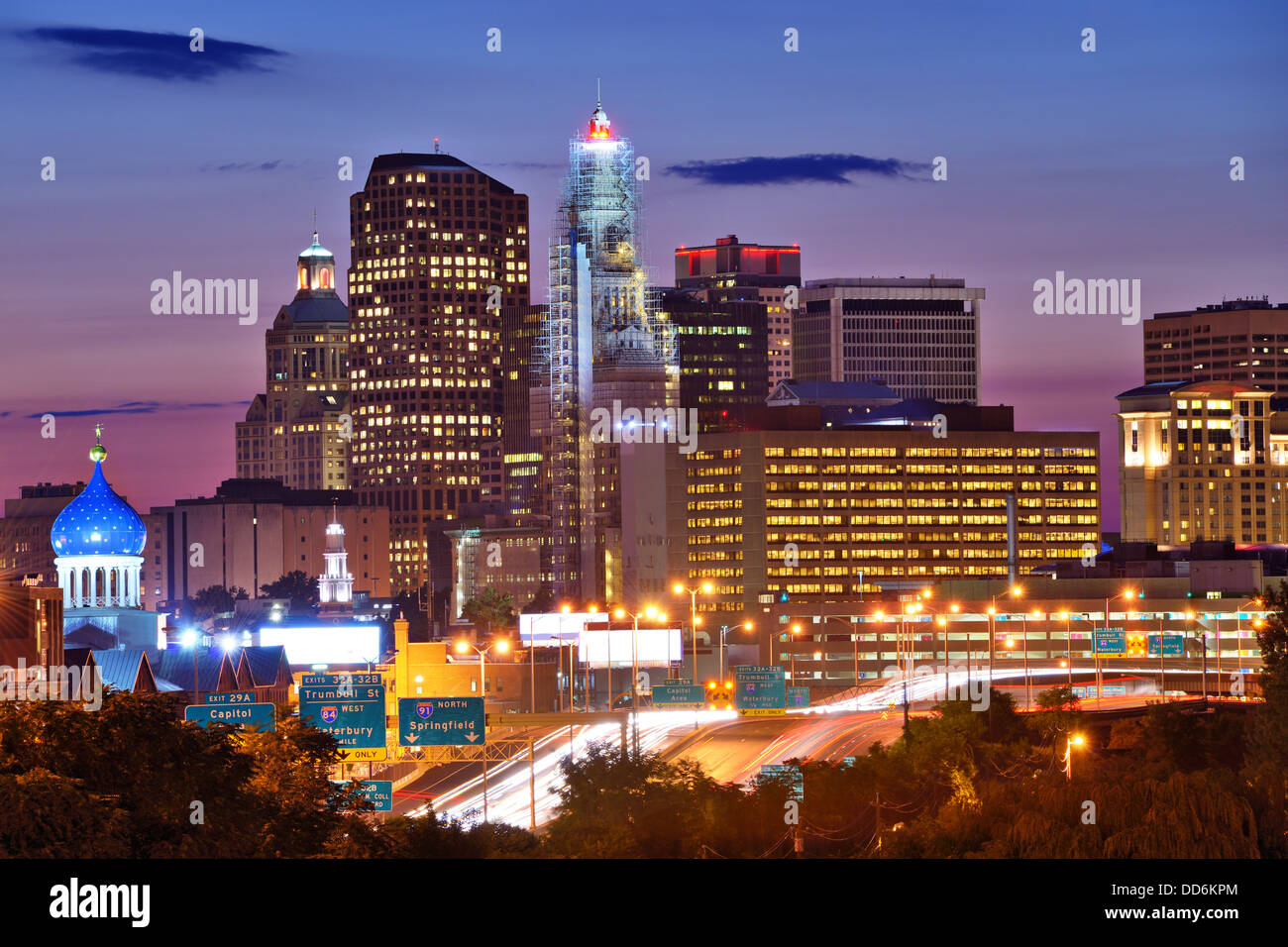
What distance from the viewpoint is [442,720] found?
92875 millimetres

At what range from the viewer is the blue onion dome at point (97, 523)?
497 feet

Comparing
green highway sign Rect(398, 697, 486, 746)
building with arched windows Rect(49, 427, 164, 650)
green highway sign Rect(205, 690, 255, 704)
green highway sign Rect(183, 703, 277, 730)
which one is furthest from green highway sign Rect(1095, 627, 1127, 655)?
green highway sign Rect(183, 703, 277, 730)

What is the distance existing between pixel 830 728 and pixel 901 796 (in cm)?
3158

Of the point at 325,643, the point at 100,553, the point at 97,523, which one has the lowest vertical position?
the point at 325,643

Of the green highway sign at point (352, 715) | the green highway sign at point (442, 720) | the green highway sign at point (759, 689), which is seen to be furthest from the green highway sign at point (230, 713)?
the green highway sign at point (759, 689)

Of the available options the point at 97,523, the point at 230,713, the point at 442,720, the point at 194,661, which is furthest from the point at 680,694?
the point at 97,523

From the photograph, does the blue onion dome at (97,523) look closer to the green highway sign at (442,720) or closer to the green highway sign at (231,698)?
the green highway sign at (442,720)

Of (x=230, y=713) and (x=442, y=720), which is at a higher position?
(x=230, y=713)

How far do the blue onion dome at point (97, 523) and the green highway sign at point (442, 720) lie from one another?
6454cm

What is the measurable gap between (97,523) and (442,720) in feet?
219

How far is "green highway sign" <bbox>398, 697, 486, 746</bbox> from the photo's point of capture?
3637 inches

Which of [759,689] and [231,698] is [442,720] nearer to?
[231,698]
